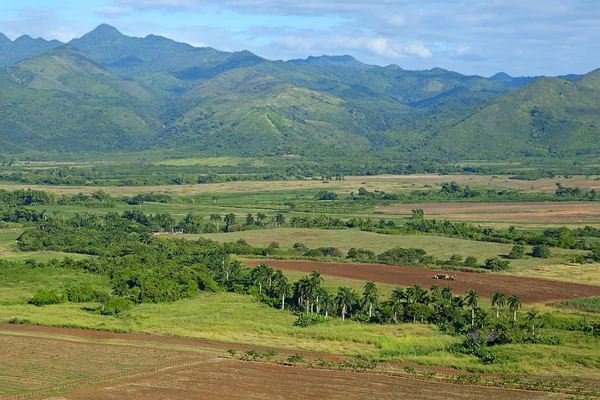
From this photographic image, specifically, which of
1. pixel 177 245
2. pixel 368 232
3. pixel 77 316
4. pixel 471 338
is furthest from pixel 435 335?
pixel 368 232

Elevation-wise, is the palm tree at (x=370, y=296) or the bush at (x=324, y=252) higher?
the palm tree at (x=370, y=296)

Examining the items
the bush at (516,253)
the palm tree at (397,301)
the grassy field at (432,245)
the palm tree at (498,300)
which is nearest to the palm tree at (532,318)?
the palm tree at (498,300)

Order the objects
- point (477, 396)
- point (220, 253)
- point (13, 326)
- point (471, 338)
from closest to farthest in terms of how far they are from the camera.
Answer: point (477, 396), point (471, 338), point (13, 326), point (220, 253)

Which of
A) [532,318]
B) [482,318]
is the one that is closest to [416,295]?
[482,318]

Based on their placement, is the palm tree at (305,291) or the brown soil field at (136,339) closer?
the brown soil field at (136,339)

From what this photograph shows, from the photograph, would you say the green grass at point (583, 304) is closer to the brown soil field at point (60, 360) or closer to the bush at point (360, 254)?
the bush at point (360, 254)

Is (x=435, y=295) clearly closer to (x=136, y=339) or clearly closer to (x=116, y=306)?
(x=136, y=339)

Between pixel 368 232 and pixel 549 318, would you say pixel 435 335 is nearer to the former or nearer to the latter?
pixel 549 318

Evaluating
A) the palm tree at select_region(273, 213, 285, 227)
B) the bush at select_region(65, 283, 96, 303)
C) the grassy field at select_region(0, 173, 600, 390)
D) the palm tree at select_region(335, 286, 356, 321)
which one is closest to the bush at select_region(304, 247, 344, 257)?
the grassy field at select_region(0, 173, 600, 390)
